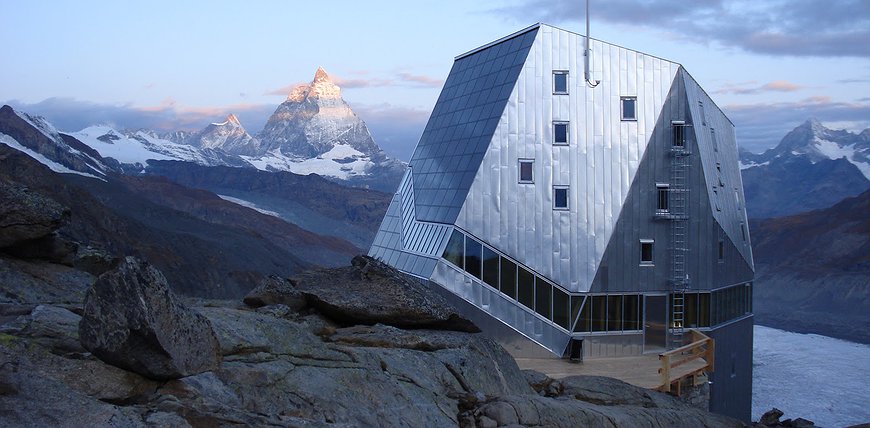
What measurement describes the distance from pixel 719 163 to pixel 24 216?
2785cm

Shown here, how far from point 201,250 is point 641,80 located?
175 feet

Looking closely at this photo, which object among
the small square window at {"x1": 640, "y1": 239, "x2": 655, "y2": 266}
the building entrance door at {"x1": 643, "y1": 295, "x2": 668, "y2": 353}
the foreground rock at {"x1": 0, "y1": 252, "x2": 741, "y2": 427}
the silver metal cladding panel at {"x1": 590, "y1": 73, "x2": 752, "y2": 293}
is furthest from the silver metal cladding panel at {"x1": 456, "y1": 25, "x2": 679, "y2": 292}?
the foreground rock at {"x1": 0, "y1": 252, "x2": 741, "y2": 427}

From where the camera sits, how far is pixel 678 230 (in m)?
29.8

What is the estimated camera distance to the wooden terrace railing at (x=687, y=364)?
2430 cm

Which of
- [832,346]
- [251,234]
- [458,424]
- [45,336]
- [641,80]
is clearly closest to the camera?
[45,336]

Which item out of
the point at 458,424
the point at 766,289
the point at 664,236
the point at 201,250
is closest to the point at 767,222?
the point at 766,289

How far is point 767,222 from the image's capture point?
163 metres

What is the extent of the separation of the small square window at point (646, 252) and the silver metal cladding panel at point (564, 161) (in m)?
1.33

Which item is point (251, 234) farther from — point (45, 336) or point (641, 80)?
point (45, 336)

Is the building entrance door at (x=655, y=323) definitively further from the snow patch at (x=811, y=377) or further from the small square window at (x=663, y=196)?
the snow patch at (x=811, y=377)

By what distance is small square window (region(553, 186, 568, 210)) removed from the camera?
29250mm

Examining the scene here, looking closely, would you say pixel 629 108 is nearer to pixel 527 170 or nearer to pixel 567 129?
pixel 567 129

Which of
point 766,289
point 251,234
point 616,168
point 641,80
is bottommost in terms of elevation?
point 766,289

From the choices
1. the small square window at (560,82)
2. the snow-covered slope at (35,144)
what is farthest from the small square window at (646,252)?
the snow-covered slope at (35,144)
